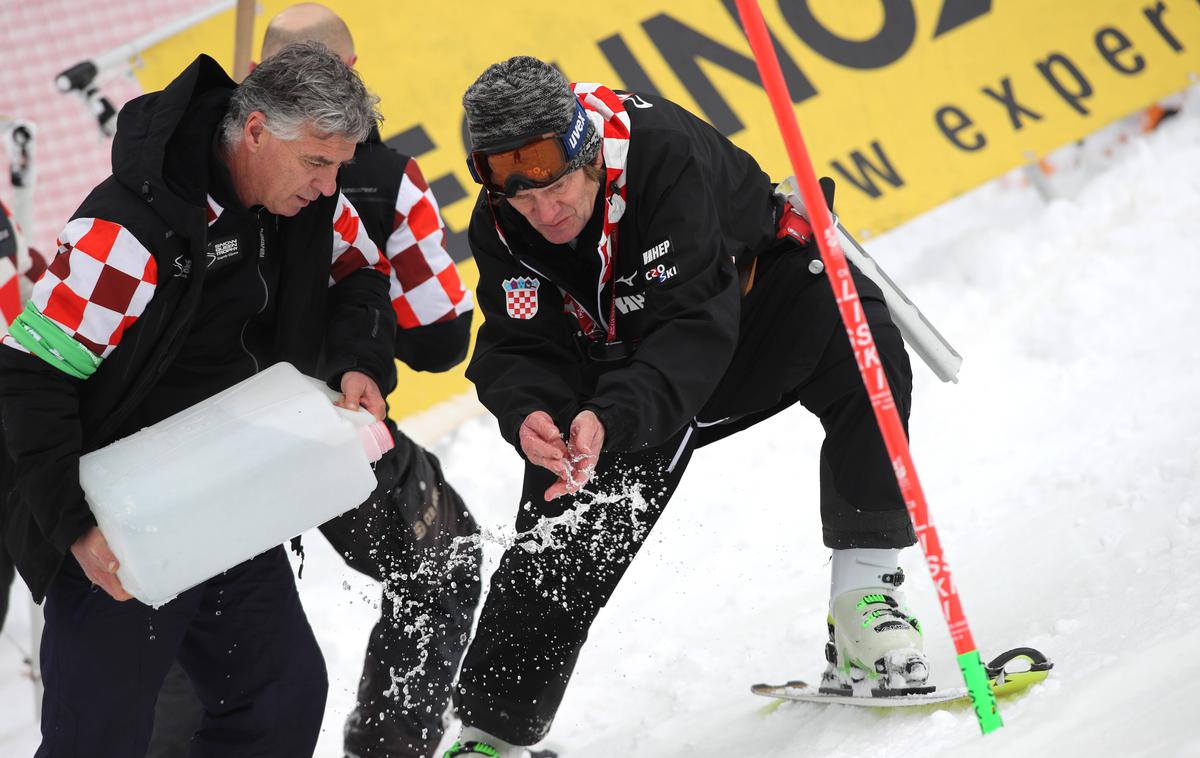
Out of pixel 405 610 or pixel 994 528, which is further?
pixel 994 528

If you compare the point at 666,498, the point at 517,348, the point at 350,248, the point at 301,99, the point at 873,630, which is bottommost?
the point at 873,630

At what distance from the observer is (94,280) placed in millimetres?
2379

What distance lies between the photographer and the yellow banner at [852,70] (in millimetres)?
5293

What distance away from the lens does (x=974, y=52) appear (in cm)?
573

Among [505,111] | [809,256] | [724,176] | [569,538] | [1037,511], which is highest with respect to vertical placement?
[505,111]

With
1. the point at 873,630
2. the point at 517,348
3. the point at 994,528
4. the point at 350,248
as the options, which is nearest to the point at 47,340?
the point at 350,248

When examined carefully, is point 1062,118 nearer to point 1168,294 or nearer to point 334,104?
point 1168,294

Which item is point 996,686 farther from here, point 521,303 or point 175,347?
point 175,347

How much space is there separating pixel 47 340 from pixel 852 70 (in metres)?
4.16

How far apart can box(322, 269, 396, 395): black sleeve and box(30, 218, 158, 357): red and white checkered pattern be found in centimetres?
55

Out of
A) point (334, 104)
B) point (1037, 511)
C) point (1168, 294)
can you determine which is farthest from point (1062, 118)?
point (334, 104)

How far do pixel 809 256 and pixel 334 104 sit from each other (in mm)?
1104

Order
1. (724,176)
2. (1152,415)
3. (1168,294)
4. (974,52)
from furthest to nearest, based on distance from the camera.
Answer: (974,52), (1168,294), (1152,415), (724,176)

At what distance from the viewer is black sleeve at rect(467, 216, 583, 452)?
2.65m
